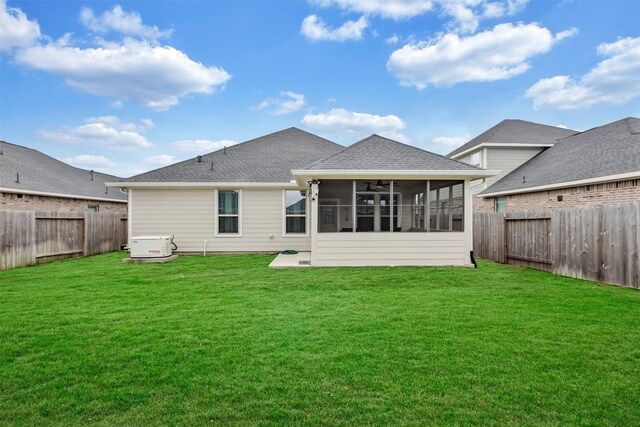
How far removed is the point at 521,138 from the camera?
1795cm

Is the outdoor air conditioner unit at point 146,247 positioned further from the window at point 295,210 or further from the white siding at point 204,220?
the window at point 295,210

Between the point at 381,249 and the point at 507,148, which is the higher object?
the point at 507,148

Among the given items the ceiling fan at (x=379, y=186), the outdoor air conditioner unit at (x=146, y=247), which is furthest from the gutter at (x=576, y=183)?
the outdoor air conditioner unit at (x=146, y=247)

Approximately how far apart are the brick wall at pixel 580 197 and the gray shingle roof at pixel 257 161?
7843 mm

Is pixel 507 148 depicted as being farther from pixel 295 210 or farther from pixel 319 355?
pixel 319 355

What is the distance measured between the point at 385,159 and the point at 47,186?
1324 centimetres

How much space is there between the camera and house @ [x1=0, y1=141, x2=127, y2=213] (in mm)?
12395

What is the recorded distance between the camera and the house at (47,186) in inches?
488

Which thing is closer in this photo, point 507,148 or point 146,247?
point 146,247

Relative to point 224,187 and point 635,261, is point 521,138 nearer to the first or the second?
point 635,261

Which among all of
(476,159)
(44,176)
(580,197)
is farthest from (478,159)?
(44,176)

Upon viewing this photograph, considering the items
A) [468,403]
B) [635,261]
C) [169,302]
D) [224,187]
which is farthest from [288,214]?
[468,403]

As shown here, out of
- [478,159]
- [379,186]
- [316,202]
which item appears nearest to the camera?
[316,202]

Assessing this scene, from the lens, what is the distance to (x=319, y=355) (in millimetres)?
3422
